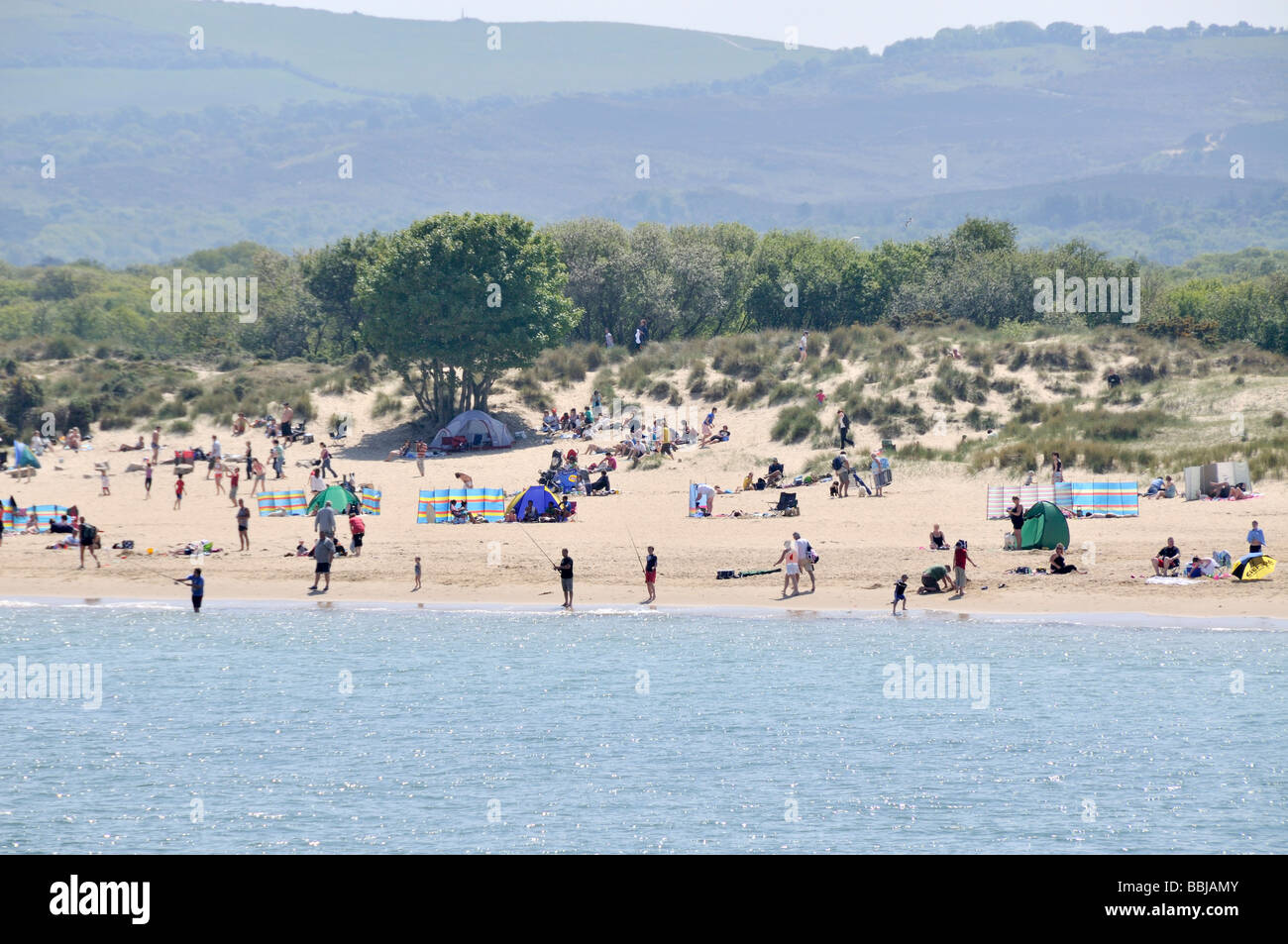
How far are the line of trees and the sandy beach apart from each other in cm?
1079

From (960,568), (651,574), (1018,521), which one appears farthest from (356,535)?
(1018,521)

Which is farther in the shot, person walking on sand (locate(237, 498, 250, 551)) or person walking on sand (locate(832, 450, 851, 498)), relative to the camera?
person walking on sand (locate(832, 450, 851, 498))

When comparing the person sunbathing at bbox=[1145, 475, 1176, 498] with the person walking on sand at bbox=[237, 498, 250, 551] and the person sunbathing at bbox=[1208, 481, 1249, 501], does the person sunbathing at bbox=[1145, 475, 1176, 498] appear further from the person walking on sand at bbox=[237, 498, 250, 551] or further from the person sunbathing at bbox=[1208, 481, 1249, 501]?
the person walking on sand at bbox=[237, 498, 250, 551]

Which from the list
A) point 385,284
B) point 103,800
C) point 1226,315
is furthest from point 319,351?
point 103,800

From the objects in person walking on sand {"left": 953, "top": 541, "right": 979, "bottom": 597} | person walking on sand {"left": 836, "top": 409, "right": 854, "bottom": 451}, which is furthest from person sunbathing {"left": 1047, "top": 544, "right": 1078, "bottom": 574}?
person walking on sand {"left": 836, "top": 409, "right": 854, "bottom": 451}

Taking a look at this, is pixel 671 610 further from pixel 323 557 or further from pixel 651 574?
pixel 323 557

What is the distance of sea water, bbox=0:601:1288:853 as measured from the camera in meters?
18.0

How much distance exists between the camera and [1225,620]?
85.1ft

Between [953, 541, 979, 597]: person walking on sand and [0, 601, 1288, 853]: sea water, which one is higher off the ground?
[953, 541, 979, 597]: person walking on sand

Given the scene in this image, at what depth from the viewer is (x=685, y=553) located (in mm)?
32219

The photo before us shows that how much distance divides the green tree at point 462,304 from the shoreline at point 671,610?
20677 millimetres

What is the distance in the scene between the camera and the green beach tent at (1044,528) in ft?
99.8

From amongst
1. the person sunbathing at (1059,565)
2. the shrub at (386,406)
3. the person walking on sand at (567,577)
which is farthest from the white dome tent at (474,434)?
the person sunbathing at (1059,565)
